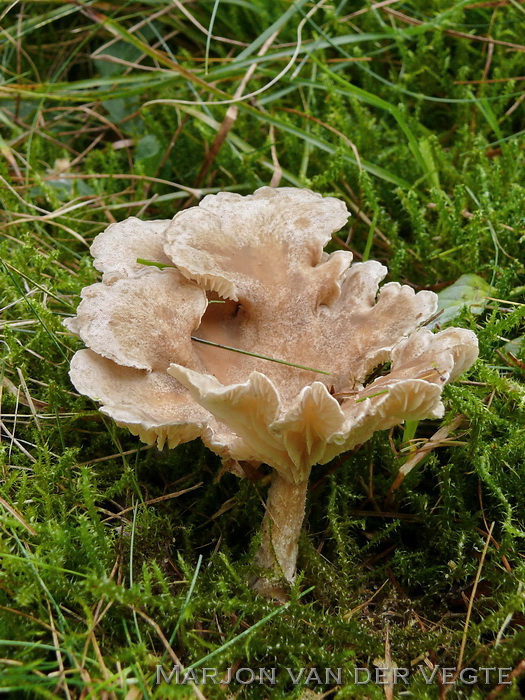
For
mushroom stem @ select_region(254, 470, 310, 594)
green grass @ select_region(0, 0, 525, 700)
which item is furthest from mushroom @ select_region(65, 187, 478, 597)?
green grass @ select_region(0, 0, 525, 700)

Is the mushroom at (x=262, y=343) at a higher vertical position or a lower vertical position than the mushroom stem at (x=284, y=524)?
higher

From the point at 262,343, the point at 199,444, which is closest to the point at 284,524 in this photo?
the point at 199,444

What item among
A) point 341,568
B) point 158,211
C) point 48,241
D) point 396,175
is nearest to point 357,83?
point 396,175

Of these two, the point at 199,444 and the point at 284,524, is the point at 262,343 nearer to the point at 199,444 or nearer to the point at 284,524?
the point at 199,444

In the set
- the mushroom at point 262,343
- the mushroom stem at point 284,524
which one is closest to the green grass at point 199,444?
the mushroom stem at point 284,524

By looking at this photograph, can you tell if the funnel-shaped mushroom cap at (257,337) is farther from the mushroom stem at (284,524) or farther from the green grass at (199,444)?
the green grass at (199,444)

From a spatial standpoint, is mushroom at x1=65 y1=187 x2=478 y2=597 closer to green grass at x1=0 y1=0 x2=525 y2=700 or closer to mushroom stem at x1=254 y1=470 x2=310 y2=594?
mushroom stem at x1=254 y1=470 x2=310 y2=594
